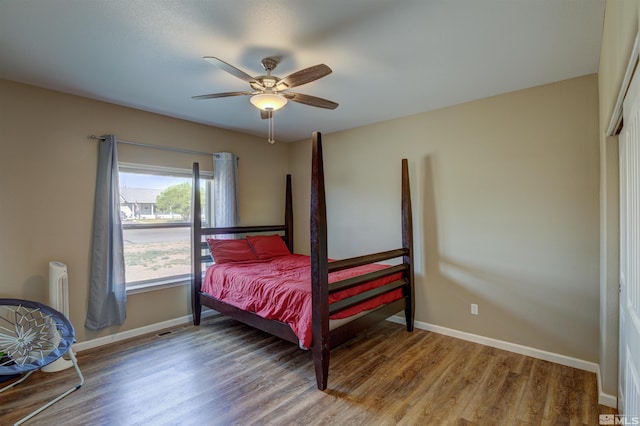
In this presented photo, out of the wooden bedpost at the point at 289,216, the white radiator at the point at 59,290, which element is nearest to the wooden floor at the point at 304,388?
the white radiator at the point at 59,290

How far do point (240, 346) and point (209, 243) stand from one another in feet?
4.40

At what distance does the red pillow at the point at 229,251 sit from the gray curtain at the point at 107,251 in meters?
0.97

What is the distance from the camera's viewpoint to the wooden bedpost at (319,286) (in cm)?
237

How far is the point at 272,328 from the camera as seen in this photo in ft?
9.16

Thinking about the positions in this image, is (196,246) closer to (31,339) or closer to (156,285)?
(156,285)

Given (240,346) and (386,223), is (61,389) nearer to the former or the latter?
(240,346)

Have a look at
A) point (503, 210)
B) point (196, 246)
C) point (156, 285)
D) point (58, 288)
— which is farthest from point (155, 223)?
point (503, 210)

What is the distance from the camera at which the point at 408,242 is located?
3.53 meters

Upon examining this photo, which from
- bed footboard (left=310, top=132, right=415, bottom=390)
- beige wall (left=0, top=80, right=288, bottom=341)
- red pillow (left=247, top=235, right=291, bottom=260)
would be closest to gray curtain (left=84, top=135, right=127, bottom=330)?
beige wall (left=0, top=80, right=288, bottom=341)

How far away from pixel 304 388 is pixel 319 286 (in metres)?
0.83

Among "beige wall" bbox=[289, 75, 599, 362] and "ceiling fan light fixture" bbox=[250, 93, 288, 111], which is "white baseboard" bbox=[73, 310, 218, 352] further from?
"ceiling fan light fixture" bbox=[250, 93, 288, 111]

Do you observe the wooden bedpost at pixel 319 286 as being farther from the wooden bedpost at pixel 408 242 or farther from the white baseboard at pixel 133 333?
the white baseboard at pixel 133 333

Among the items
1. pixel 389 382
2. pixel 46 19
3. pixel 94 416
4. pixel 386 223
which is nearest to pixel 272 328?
pixel 389 382

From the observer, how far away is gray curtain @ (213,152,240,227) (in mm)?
4137
